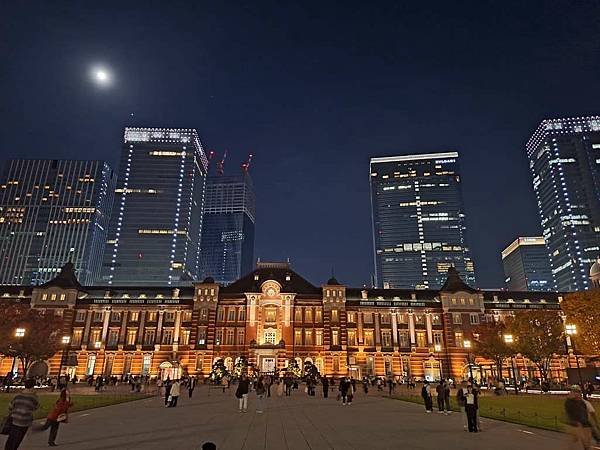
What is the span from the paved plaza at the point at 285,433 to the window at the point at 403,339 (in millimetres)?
51565

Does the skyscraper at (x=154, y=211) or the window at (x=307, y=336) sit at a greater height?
the skyscraper at (x=154, y=211)

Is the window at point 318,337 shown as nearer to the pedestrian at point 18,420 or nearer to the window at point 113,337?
the window at point 113,337

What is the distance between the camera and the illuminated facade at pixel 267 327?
228 feet

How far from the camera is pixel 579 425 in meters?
9.84

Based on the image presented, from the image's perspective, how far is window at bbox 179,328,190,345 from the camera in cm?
7075

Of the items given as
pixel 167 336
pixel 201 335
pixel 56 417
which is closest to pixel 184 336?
pixel 167 336

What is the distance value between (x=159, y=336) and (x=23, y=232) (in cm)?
13397

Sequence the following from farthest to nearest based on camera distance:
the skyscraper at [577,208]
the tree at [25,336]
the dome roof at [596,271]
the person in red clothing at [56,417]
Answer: the skyscraper at [577,208], the dome roof at [596,271], the tree at [25,336], the person in red clothing at [56,417]

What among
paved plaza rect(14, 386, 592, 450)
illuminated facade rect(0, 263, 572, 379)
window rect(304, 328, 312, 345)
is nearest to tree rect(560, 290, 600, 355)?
illuminated facade rect(0, 263, 572, 379)

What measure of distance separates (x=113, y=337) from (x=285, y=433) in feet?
213

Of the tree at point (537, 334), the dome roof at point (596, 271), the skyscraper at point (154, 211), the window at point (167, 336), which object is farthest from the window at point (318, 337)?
the skyscraper at point (154, 211)

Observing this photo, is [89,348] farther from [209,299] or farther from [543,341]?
[543,341]

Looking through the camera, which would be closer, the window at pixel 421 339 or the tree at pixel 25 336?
the tree at pixel 25 336

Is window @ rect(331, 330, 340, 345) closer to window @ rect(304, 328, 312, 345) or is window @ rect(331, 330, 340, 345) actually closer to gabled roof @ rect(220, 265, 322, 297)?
window @ rect(304, 328, 312, 345)
